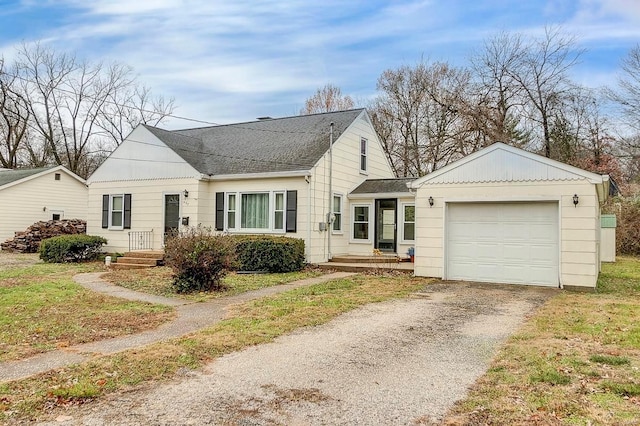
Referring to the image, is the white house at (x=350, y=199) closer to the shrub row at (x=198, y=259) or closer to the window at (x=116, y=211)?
the window at (x=116, y=211)

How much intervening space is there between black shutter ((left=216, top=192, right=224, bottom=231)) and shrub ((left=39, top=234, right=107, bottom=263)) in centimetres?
493

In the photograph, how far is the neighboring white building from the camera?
22844mm

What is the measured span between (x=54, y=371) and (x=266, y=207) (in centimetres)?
1106

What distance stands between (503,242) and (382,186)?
6.16 metres

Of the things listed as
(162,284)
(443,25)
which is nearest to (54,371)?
(162,284)

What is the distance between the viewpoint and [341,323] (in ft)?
22.5

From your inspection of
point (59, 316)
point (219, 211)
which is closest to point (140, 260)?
point (219, 211)

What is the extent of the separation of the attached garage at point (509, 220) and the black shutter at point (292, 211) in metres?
4.19

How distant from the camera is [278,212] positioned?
1516 centimetres

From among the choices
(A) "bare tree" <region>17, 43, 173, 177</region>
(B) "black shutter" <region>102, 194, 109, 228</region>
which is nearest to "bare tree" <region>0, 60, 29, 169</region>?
(A) "bare tree" <region>17, 43, 173, 177</region>

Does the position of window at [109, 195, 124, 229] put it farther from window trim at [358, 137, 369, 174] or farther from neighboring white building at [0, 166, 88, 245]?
window trim at [358, 137, 369, 174]

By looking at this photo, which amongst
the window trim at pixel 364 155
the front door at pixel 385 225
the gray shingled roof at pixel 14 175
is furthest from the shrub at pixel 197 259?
the gray shingled roof at pixel 14 175

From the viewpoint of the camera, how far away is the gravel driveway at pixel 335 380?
350 cm

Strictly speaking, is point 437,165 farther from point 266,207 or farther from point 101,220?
point 101,220
